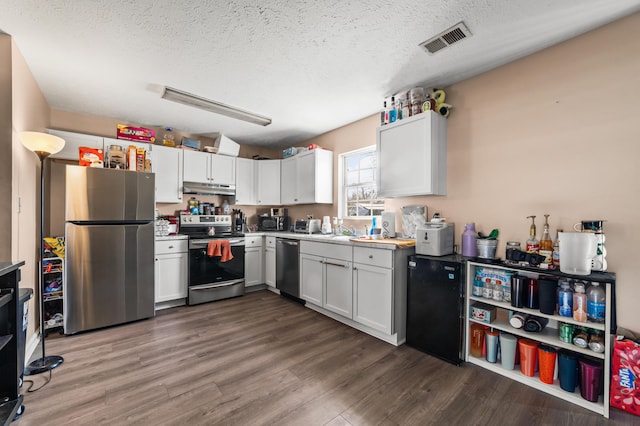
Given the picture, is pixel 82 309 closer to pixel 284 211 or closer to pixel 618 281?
pixel 284 211

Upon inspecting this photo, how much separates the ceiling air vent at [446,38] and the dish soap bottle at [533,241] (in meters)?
1.48

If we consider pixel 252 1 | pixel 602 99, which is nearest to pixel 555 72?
pixel 602 99

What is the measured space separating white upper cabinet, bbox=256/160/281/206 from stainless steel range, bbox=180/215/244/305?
31.4 inches

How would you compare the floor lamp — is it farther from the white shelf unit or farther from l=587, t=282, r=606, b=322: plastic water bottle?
l=587, t=282, r=606, b=322: plastic water bottle

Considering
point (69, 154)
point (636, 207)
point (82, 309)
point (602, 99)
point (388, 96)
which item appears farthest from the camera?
point (69, 154)

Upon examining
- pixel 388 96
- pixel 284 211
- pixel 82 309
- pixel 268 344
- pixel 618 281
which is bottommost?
pixel 268 344

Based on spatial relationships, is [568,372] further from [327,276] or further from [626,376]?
[327,276]

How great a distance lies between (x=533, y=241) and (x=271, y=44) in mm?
2533

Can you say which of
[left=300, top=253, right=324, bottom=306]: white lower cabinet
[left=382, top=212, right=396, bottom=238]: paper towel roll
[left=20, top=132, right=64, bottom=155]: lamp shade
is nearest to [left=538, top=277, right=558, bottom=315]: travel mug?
[left=382, top=212, right=396, bottom=238]: paper towel roll

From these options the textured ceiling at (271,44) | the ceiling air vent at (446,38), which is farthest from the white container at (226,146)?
the ceiling air vent at (446,38)

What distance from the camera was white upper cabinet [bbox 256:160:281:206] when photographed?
4.63m

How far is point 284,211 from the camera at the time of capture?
4.98 m

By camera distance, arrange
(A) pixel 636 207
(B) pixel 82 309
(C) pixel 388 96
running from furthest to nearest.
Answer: (C) pixel 388 96, (B) pixel 82 309, (A) pixel 636 207

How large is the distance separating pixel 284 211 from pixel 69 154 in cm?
299
